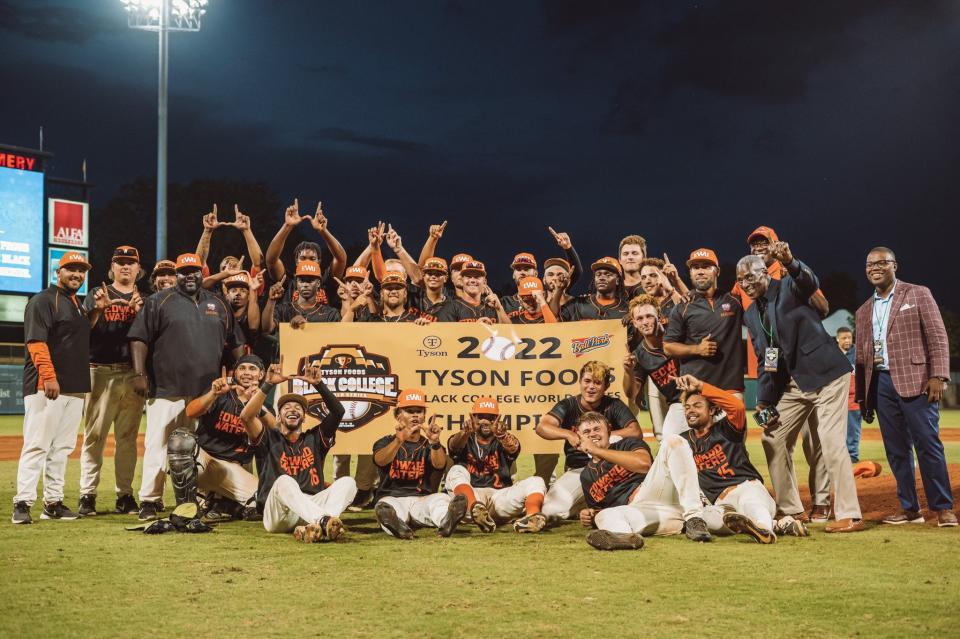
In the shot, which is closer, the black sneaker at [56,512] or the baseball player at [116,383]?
the black sneaker at [56,512]

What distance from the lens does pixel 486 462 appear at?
792cm

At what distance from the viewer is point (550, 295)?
32.2 feet

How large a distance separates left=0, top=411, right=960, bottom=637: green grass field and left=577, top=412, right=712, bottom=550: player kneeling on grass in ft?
0.67

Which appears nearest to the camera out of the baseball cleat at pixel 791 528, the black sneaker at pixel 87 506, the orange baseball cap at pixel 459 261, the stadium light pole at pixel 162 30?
the baseball cleat at pixel 791 528

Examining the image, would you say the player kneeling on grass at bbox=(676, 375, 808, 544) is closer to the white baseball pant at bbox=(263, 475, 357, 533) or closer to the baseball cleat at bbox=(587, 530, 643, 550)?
the baseball cleat at bbox=(587, 530, 643, 550)

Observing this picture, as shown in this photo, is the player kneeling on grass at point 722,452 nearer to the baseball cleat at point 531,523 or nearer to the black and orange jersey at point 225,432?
the baseball cleat at point 531,523

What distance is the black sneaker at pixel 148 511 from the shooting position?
772 centimetres

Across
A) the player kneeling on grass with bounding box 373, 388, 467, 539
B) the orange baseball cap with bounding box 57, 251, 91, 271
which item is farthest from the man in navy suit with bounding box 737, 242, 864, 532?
the orange baseball cap with bounding box 57, 251, 91, 271

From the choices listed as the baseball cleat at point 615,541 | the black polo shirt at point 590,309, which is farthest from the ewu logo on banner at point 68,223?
the baseball cleat at point 615,541

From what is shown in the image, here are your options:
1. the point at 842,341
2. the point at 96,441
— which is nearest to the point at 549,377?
the point at 96,441

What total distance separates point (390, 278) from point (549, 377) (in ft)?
6.48

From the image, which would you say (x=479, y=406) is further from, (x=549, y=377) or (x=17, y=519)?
(x=17, y=519)

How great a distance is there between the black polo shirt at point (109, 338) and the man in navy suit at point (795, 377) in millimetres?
5780

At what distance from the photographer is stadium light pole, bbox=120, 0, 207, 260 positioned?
76.2ft
